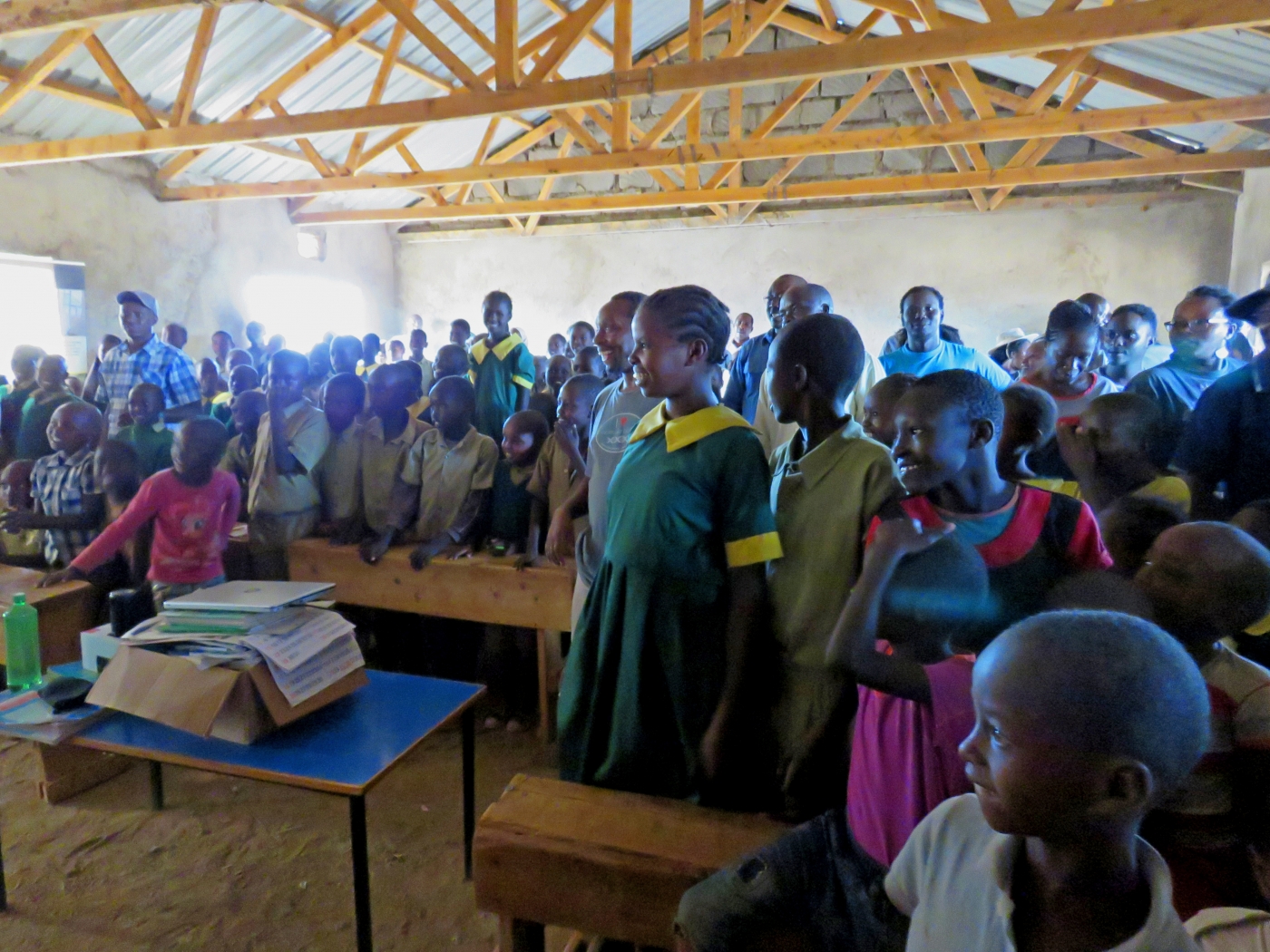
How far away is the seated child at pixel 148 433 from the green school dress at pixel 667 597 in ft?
8.75

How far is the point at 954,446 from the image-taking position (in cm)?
137

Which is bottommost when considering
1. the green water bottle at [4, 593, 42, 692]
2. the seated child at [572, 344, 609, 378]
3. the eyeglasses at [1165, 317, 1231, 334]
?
the green water bottle at [4, 593, 42, 692]

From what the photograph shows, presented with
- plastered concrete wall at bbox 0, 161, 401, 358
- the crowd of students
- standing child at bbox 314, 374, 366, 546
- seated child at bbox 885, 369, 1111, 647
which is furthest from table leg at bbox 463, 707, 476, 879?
plastered concrete wall at bbox 0, 161, 401, 358

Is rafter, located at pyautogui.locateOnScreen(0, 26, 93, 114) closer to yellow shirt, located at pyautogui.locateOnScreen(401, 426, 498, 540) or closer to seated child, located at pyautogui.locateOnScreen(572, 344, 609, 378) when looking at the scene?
seated child, located at pyautogui.locateOnScreen(572, 344, 609, 378)

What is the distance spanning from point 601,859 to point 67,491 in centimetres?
299

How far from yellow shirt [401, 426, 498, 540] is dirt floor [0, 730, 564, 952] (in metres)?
0.97

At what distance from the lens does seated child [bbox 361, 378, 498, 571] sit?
318cm

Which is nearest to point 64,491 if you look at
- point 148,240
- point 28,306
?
point 28,306

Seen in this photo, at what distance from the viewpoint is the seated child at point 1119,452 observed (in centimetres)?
209

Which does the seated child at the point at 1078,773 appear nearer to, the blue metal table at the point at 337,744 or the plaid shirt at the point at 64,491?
the blue metal table at the point at 337,744

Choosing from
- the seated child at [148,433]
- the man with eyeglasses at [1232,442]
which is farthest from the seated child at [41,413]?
the man with eyeglasses at [1232,442]

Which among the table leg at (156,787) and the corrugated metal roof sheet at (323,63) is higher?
the corrugated metal roof sheet at (323,63)

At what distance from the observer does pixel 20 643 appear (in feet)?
7.55

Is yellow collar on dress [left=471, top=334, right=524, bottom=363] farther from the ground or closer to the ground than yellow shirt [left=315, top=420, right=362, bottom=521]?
farther from the ground
